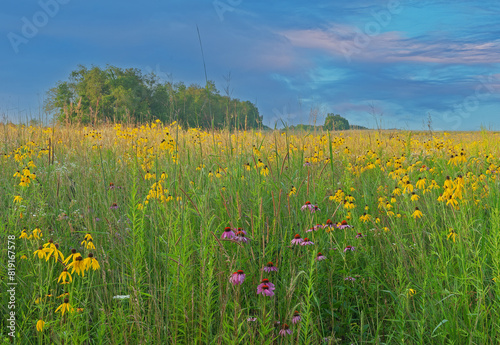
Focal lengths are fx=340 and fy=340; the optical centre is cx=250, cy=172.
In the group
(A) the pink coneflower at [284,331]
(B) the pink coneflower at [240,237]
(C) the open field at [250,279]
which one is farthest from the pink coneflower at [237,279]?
(B) the pink coneflower at [240,237]

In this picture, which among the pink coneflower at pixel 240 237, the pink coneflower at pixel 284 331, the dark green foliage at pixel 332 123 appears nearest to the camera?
the pink coneflower at pixel 284 331

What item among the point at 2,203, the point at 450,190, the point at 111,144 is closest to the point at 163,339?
the point at 450,190

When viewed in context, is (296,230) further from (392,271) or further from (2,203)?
(2,203)

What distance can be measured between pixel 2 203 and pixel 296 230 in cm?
317

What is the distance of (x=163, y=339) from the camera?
1.81 meters

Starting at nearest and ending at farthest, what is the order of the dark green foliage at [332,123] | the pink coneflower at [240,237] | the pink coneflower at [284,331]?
the pink coneflower at [284,331] → the pink coneflower at [240,237] → the dark green foliage at [332,123]

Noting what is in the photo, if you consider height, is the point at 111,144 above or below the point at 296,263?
above

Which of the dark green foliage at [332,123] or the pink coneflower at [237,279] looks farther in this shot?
the dark green foliage at [332,123]

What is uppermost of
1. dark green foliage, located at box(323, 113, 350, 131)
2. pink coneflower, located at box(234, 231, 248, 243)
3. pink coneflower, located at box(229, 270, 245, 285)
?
dark green foliage, located at box(323, 113, 350, 131)

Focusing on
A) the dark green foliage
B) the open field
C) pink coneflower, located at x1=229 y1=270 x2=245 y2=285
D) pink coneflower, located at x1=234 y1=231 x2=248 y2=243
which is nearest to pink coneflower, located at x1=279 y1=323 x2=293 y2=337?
the open field

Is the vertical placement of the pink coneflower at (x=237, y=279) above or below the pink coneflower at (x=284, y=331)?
above

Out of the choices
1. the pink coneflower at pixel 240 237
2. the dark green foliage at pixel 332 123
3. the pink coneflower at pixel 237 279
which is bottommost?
the pink coneflower at pixel 237 279

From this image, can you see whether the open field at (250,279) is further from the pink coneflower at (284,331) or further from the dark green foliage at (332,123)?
the dark green foliage at (332,123)

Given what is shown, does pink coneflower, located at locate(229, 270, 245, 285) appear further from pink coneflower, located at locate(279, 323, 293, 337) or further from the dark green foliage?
the dark green foliage
